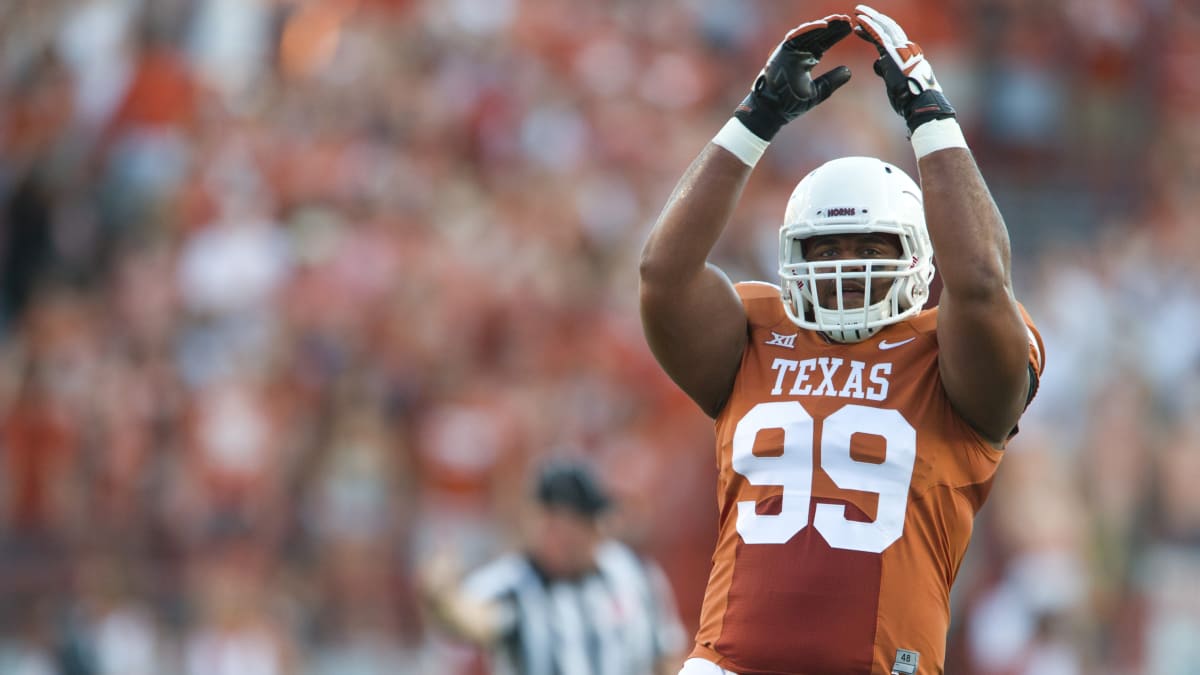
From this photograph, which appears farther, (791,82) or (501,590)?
(501,590)

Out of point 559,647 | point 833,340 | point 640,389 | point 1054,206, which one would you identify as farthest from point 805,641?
point 1054,206

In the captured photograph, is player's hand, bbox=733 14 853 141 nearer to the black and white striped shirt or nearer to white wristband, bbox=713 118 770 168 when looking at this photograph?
white wristband, bbox=713 118 770 168

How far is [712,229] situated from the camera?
3775 mm

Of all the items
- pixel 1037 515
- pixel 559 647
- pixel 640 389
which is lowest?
pixel 559 647

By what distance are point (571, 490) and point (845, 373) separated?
274 centimetres

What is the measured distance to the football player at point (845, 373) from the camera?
3.47 metres

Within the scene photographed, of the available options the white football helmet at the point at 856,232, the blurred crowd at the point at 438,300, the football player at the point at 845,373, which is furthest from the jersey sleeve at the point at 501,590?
the white football helmet at the point at 856,232

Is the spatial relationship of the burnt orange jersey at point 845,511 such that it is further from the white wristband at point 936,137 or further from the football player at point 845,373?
the white wristband at point 936,137

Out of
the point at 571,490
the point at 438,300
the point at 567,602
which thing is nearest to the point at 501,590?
the point at 567,602

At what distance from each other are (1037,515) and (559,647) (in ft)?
9.67

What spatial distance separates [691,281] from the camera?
378 centimetres

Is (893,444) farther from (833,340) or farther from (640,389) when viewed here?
(640,389)

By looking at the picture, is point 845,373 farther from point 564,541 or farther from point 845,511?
point 564,541

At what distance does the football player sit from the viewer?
3.47m
